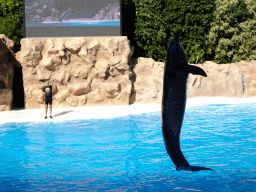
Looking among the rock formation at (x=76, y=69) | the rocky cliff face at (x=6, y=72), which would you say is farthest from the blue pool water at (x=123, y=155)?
the rock formation at (x=76, y=69)

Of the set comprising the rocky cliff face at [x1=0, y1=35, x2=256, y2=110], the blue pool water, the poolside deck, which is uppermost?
the rocky cliff face at [x1=0, y1=35, x2=256, y2=110]

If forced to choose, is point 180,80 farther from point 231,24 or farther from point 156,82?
point 231,24

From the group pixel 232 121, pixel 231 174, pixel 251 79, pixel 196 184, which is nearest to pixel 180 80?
pixel 196 184

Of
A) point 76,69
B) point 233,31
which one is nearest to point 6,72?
point 76,69

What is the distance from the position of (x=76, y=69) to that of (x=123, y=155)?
9.99 meters

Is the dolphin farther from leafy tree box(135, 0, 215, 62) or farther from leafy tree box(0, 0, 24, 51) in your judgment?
leafy tree box(135, 0, 215, 62)

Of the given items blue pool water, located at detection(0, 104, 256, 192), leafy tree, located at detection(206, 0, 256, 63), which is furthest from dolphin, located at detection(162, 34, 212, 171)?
leafy tree, located at detection(206, 0, 256, 63)

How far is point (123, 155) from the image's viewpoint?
8.62 meters

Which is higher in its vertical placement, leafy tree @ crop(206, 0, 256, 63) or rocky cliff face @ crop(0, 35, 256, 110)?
leafy tree @ crop(206, 0, 256, 63)

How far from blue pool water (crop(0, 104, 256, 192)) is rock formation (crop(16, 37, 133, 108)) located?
4475mm

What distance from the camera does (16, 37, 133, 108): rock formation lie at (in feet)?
57.6

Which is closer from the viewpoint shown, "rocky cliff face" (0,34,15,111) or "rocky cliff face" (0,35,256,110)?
"rocky cliff face" (0,34,15,111)

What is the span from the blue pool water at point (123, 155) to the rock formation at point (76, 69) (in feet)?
14.7

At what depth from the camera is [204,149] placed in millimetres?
9055
